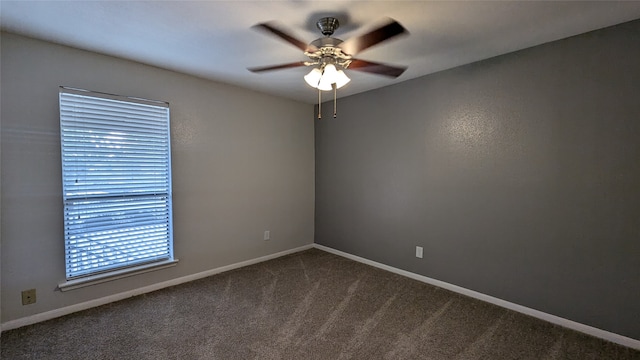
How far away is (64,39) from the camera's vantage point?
223cm

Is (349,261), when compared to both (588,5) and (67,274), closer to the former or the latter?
(67,274)

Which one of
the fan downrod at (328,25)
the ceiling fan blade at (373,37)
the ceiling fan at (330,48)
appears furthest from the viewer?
the fan downrod at (328,25)

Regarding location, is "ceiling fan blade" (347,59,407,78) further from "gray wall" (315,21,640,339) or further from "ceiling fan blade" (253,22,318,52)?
"gray wall" (315,21,640,339)

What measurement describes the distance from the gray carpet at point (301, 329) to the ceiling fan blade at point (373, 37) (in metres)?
2.07

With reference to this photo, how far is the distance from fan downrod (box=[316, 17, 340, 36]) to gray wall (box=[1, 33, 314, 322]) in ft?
6.00

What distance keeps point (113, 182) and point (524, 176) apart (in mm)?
3724

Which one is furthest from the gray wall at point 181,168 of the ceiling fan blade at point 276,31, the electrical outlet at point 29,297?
the ceiling fan blade at point 276,31

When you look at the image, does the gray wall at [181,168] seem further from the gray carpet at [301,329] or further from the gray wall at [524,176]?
the gray wall at [524,176]

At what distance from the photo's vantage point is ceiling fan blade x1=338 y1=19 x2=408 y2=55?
1542 mm

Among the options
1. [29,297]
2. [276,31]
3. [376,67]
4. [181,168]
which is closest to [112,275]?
[29,297]

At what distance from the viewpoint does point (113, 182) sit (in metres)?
2.61

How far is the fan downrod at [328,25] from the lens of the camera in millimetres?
1871

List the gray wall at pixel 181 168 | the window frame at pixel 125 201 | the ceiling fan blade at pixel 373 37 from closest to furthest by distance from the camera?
the ceiling fan blade at pixel 373 37 → the gray wall at pixel 181 168 → the window frame at pixel 125 201

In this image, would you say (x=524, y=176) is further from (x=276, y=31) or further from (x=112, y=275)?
(x=112, y=275)
